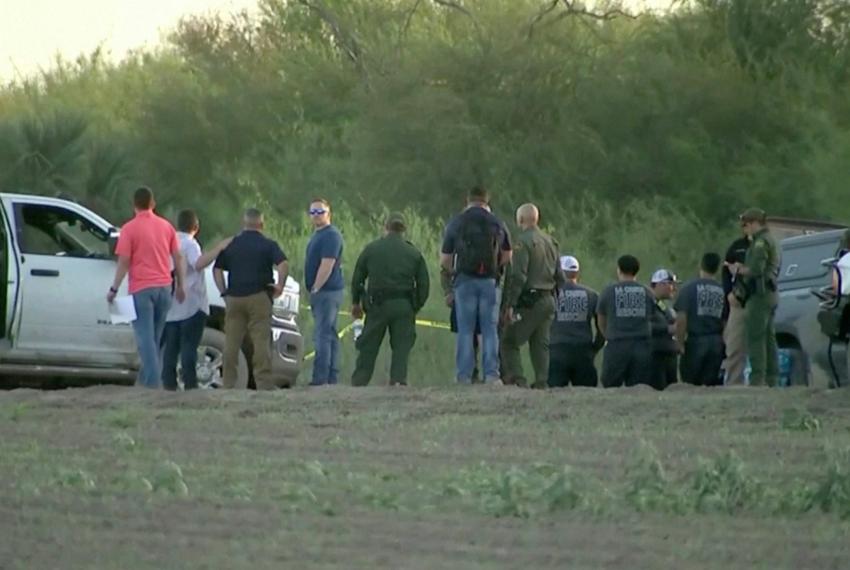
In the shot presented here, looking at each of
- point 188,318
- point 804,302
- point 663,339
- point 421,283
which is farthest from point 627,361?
point 188,318

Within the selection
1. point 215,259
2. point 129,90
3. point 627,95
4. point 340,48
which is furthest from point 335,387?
point 129,90

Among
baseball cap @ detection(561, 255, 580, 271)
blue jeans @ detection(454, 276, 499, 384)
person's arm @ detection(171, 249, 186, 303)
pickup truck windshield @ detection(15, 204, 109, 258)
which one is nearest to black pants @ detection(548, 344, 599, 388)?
blue jeans @ detection(454, 276, 499, 384)

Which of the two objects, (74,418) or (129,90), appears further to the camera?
(129,90)

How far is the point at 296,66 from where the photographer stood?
5091 centimetres

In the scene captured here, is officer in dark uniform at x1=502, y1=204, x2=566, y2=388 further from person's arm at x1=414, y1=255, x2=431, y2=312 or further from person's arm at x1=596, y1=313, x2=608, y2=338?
person's arm at x1=414, y1=255, x2=431, y2=312

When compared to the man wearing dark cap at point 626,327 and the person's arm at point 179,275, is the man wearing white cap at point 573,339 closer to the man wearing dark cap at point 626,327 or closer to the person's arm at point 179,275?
the man wearing dark cap at point 626,327

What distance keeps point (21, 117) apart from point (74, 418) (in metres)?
25.6

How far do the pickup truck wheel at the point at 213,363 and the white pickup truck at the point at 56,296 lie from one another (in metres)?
0.06

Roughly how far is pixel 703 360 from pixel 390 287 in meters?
2.84

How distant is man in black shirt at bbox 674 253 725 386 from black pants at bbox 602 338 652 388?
556 millimetres

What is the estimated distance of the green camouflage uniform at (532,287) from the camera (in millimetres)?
21406

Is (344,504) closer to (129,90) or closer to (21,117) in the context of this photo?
(21,117)

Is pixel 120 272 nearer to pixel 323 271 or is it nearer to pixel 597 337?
pixel 323 271

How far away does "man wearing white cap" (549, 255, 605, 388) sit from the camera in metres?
21.2
